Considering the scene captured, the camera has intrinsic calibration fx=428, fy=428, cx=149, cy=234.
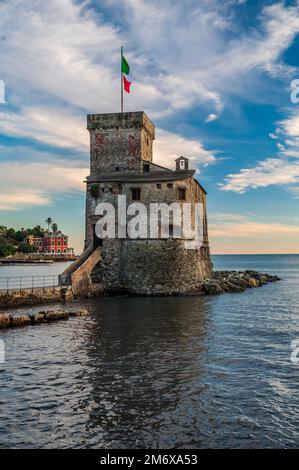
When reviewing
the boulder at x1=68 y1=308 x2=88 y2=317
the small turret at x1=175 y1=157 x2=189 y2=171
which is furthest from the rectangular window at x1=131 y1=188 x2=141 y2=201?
the boulder at x1=68 y1=308 x2=88 y2=317

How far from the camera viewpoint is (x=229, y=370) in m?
16.0

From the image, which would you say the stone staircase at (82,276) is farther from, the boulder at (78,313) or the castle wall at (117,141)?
the castle wall at (117,141)

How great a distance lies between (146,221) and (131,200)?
2431 millimetres

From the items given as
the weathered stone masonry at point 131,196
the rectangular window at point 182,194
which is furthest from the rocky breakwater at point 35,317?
the rectangular window at point 182,194

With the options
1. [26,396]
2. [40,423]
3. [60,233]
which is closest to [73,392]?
[26,396]

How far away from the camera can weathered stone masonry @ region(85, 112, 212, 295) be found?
38.2m

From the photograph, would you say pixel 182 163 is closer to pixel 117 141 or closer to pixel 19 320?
pixel 117 141

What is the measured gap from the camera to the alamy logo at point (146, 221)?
126 ft

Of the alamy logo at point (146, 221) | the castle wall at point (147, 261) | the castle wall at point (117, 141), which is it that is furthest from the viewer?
the castle wall at point (117, 141)

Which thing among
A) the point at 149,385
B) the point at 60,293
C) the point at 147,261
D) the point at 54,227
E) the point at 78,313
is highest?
the point at 54,227

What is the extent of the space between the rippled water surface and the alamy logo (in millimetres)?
13480

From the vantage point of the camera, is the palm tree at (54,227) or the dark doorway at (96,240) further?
the palm tree at (54,227)

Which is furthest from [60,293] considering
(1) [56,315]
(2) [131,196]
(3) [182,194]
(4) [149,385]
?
(4) [149,385]

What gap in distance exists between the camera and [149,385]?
46.3 ft
